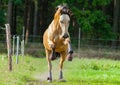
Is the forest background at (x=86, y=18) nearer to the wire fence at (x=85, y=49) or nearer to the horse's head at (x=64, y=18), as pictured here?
the wire fence at (x=85, y=49)

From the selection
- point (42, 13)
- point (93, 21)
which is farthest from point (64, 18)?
point (42, 13)

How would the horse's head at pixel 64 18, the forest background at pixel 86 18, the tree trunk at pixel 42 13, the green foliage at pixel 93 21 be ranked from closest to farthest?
the horse's head at pixel 64 18 → the green foliage at pixel 93 21 → the forest background at pixel 86 18 → the tree trunk at pixel 42 13

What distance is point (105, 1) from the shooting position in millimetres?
41219

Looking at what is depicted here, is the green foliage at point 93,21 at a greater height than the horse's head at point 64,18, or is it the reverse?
the horse's head at point 64,18

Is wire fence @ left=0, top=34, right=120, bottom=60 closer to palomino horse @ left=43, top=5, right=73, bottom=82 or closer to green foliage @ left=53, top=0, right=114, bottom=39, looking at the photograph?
green foliage @ left=53, top=0, right=114, bottom=39

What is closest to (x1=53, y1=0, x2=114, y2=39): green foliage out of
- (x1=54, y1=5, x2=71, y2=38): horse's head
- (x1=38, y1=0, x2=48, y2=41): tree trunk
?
(x1=38, y1=0, x2=48, y2=41): tree trunk

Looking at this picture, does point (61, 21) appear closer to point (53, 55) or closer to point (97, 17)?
point (53, 55)

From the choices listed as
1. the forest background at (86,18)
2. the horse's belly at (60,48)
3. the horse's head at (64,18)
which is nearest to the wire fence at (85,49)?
the forest background at (86,18)

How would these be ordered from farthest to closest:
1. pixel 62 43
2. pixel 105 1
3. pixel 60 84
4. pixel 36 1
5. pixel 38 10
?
pixel 38 10, pixel 36 1, pixel 105 1, pixel 62 43, pixel 60 84

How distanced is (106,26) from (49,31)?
27448mm

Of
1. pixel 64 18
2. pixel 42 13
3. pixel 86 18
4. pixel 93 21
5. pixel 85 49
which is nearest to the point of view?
pixel 64 18

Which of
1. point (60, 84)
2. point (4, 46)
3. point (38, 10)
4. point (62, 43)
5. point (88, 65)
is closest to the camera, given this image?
point (60, 84)

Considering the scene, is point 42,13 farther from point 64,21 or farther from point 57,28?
point 64,21

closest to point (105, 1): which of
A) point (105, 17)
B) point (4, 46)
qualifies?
point (105, 17)
